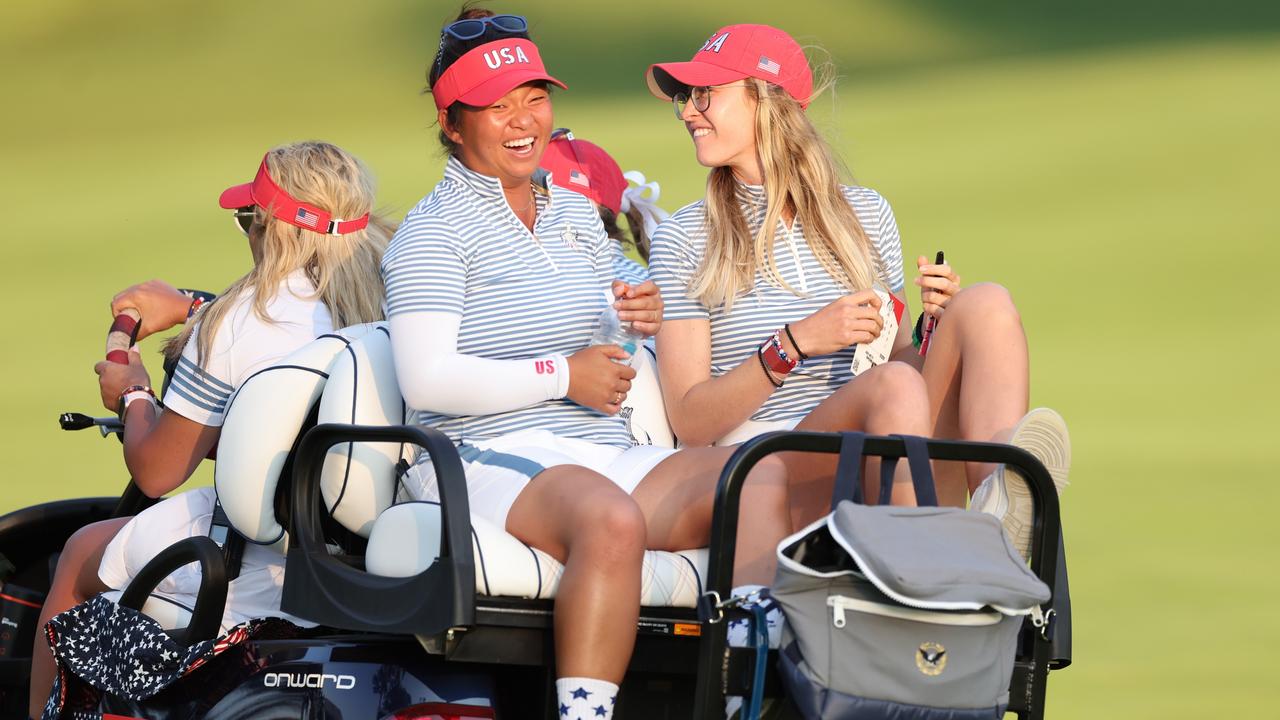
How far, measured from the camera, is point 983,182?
19297mm

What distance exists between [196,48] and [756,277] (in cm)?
2614

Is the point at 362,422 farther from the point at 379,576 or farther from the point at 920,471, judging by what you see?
the point at 920,471

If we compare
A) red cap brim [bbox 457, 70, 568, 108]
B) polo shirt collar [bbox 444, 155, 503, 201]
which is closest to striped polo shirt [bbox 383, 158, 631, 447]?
polo shirt collar [bbox 444, 155, 503, 201]

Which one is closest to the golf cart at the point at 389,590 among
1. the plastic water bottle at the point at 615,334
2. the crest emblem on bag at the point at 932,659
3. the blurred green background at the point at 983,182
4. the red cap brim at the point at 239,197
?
the crest emblem on bag at the point at 932,659

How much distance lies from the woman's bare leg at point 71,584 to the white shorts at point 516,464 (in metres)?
1.16

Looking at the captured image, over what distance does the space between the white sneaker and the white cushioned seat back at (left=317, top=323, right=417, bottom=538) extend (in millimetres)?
1203

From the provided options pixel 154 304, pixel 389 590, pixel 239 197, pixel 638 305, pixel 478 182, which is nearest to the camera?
pixel 389 590

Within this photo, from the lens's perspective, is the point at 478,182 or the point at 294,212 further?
the point at 294,212

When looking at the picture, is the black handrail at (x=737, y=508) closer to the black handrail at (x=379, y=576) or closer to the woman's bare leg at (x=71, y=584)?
the black handrail at (x=379, y=576)

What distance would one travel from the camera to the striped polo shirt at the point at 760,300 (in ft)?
13.3

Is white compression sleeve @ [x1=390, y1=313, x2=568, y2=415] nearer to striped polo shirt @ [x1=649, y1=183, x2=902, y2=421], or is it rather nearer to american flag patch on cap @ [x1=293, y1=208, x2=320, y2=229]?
striped polo shirt @ [x1=649, y1=183, x2=902, y2=421]

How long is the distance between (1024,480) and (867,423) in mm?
405

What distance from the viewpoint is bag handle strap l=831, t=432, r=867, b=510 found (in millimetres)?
2988

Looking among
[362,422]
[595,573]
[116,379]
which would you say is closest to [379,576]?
[595,573]
